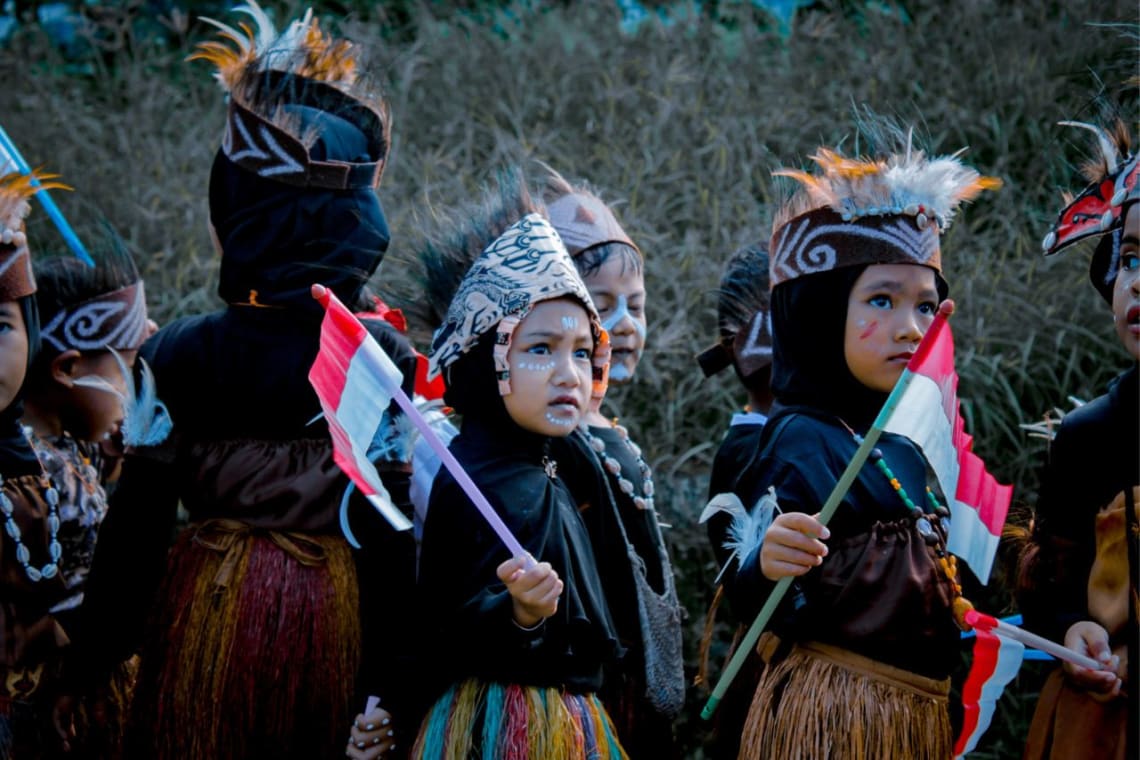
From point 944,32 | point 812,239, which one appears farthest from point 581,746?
point 944,32

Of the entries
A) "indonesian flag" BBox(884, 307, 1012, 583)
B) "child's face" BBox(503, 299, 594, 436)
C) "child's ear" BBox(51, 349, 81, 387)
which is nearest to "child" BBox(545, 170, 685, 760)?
"child's face" BBox(503, 299, 594, 436)

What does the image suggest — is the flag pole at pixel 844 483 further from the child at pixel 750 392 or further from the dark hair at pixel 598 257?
the dark hair at pixel 598 257

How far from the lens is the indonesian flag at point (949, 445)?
2.76 meters

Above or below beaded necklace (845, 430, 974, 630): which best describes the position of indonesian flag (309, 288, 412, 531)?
above

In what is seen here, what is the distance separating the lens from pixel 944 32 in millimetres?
6828

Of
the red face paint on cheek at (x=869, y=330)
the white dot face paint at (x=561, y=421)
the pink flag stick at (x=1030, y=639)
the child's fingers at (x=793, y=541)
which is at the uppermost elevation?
the red face paint on cheek at (x=869, y=330)

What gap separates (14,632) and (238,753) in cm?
65

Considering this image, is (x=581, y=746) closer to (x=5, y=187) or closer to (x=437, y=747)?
(x=437, y=747)

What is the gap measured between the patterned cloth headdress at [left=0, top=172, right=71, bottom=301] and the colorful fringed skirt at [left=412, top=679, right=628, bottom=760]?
1.46 meters

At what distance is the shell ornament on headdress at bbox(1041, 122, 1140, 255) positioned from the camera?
9.70 feet

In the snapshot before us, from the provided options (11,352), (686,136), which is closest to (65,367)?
(11,352)

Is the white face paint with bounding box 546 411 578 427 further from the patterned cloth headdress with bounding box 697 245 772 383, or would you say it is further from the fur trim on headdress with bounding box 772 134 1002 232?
the patterned cloth headdress with bounding box 697 245 772 383

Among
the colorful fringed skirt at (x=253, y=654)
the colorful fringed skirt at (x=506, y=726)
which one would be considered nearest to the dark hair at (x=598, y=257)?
the colorful fringed skirt at (x=253, y=654)

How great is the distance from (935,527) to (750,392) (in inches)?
42.9
